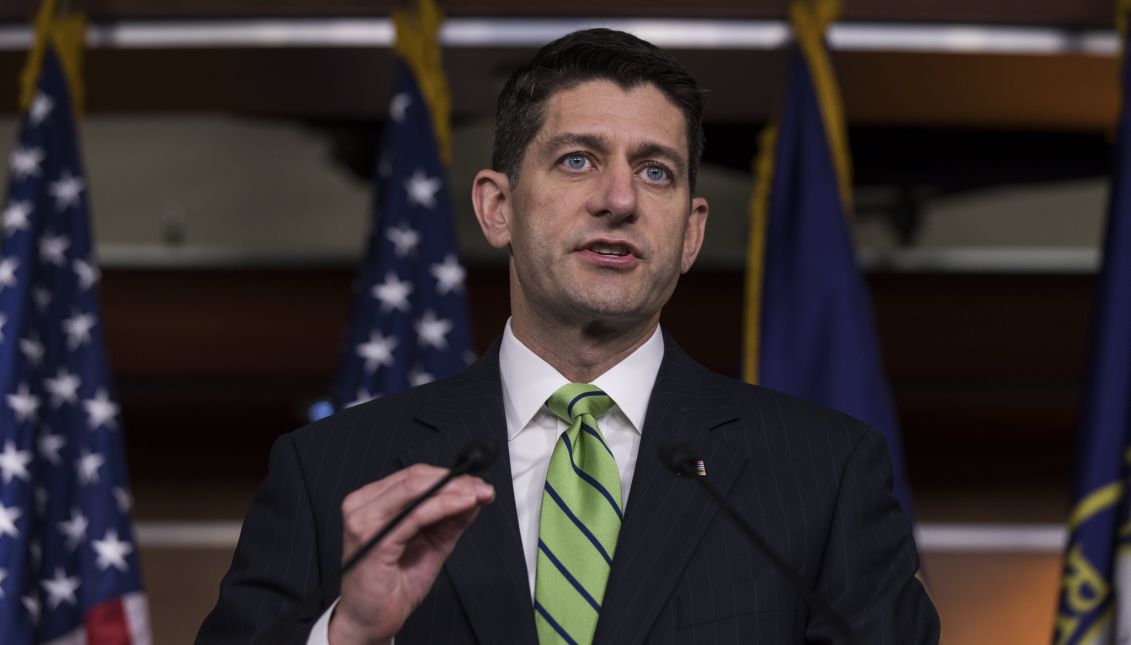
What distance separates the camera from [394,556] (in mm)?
1014

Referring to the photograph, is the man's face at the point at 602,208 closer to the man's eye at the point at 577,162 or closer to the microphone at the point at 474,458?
the man's eye at the point at 577,162

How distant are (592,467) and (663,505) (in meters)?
0.08

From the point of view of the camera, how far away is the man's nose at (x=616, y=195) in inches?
49.2

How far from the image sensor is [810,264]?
8.29 ft

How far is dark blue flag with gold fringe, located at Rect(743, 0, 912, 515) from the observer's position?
2.49m

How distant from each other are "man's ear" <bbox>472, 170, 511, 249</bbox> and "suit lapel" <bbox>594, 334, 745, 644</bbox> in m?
0.25

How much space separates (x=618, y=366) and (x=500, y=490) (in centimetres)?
20

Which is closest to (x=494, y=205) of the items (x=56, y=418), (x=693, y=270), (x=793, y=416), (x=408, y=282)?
(x=793, y=416)

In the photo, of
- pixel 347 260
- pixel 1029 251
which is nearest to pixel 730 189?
pixel 1029 251

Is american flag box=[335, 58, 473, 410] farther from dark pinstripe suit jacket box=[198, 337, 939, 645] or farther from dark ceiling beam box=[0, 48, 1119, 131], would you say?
dark pinstripe suit jacket box=[198, 337, 939, 645]

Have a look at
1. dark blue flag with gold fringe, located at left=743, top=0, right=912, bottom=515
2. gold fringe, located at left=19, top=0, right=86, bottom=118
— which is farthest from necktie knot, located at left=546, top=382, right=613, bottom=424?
gold fringe, located at left=19, top=0, right=86, bottom=118

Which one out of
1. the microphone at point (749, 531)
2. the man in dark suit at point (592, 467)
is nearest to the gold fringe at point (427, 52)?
the man in dark suit at point (592, 467)

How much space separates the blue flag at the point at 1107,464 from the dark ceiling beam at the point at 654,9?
25 centimetres

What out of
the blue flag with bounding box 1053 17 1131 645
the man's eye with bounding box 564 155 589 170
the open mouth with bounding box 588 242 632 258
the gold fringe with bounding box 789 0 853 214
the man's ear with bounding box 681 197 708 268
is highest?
the gold fringe with bounding box 789 0 853 214
